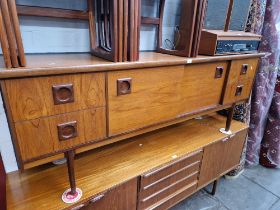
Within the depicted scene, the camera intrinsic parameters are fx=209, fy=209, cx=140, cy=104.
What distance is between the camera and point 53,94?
677mm

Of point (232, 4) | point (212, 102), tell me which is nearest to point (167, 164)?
point (212, 102)

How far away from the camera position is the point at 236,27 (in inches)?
56.0

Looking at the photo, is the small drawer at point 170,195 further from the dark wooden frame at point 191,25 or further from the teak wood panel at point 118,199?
the dark wooden frame at point 191,25

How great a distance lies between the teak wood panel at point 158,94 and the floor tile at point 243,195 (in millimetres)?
942

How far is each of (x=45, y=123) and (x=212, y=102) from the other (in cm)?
96

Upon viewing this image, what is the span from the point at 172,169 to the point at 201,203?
26.1 inches

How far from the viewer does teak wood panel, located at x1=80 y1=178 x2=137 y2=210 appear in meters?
0.94

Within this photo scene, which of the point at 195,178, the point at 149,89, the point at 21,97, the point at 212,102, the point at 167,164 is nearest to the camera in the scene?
the point at 21,97

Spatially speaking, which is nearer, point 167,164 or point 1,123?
point 1,123

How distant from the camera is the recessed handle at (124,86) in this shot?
81 cm

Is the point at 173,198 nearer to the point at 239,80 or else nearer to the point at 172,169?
the point at 172,169

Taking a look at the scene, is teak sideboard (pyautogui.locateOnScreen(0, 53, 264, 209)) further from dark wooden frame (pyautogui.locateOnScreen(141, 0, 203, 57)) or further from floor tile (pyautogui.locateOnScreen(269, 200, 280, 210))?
floor tile (pyautogui.locateOnScreen(269, 200, 280, 210))

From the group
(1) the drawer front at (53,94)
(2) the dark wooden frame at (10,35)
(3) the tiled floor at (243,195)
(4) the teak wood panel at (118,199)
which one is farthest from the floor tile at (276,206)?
(2) the dark wooden frame at (10,35)

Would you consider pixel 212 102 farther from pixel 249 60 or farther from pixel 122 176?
pixel 122 176
